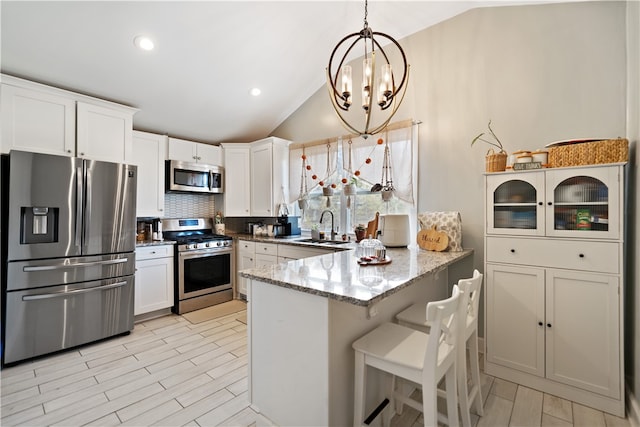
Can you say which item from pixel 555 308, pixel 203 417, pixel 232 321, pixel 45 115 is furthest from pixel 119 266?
pixel 555 308

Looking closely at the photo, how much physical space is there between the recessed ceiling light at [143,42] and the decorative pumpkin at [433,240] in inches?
123

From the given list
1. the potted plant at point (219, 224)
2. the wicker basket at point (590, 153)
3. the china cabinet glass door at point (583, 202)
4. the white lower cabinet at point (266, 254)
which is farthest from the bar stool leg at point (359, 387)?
the potted plant at point (219, 224)

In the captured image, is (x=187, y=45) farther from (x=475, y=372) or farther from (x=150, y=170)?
(x=475, y=372)

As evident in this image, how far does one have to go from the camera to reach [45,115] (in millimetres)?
2742

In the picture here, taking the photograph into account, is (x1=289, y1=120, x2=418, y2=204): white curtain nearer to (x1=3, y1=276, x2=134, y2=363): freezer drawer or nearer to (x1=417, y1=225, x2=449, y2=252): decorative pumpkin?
(x1=417, y1=225, x2=449, y2=252): decorative pumpkin

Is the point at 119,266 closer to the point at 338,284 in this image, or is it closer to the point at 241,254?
the point at 241,254

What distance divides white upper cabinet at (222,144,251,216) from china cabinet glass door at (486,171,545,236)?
10.7ft

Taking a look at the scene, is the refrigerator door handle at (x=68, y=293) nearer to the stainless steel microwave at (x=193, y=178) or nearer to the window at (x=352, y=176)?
the stainless steel microwave at (x=193, y=178)

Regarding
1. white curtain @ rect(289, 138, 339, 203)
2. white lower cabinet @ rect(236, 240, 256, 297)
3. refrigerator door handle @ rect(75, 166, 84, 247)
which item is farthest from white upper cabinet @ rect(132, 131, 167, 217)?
white curtain @ rect(289, 138, 339, 203)

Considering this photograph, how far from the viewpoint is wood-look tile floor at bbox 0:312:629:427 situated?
1850 mm

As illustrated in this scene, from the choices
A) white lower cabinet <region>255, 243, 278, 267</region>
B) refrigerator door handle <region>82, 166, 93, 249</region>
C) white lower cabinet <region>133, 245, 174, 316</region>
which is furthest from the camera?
white lower cabinet <region>255, 243, 278, 267</region>

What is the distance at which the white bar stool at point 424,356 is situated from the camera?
1.30 meters

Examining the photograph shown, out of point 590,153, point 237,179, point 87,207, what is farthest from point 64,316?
point 590,153

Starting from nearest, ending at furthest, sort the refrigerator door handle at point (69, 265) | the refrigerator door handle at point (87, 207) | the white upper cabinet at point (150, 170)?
the refrigerator door handle at point (69, 265) → the refrigerator door handle at point (87, 207) → the white upper cabinet at point (150, 170)
